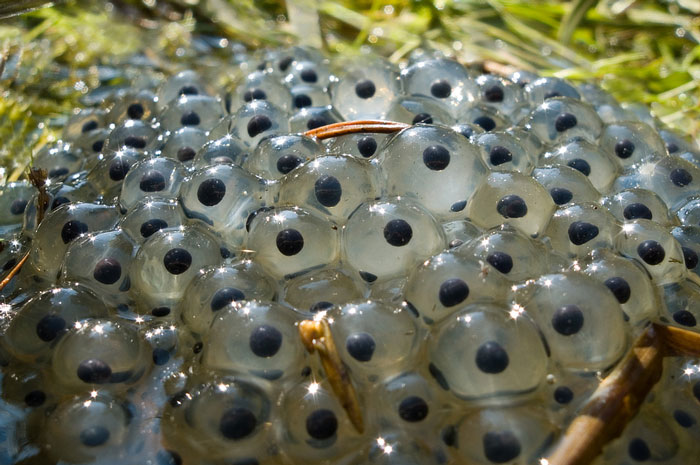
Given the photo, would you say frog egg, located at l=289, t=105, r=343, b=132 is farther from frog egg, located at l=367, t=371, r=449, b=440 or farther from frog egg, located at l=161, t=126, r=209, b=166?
frog egg, located at l=367, t=371, r=449, b=440

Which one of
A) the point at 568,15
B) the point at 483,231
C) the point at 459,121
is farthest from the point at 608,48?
the point at 483,231

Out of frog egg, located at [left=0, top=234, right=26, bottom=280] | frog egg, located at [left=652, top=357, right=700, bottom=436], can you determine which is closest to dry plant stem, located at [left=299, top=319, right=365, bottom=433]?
frog egg, located at [left=652, top=357, right=700, bottom=436]

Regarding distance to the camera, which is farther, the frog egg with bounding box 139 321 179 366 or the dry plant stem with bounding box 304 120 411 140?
the dry plant stem with bounding box 304 120 411 140

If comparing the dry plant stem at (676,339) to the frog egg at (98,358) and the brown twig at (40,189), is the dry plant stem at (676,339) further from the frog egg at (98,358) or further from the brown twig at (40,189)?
the brown twig at (40,189)

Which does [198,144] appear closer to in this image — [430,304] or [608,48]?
[430,304]

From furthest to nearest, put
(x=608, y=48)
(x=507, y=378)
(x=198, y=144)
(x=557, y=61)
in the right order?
(x=608, y=48) < (x=557, y=61) < (x=198, y=144) < (x=507, y=378)

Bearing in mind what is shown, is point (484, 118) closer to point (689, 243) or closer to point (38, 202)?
point (689, 243)

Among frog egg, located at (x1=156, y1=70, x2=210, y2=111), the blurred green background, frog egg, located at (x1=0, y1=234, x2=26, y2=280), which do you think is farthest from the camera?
the blurred green background

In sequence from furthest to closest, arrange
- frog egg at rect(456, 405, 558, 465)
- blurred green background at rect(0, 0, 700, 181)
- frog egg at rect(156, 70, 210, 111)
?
1. blurred green background at rect(0, 0, 700, 181)
2. frog egg at rect(156, 70, 210, 111)
3. frog egg at rect(456, 405, 558, 465)
